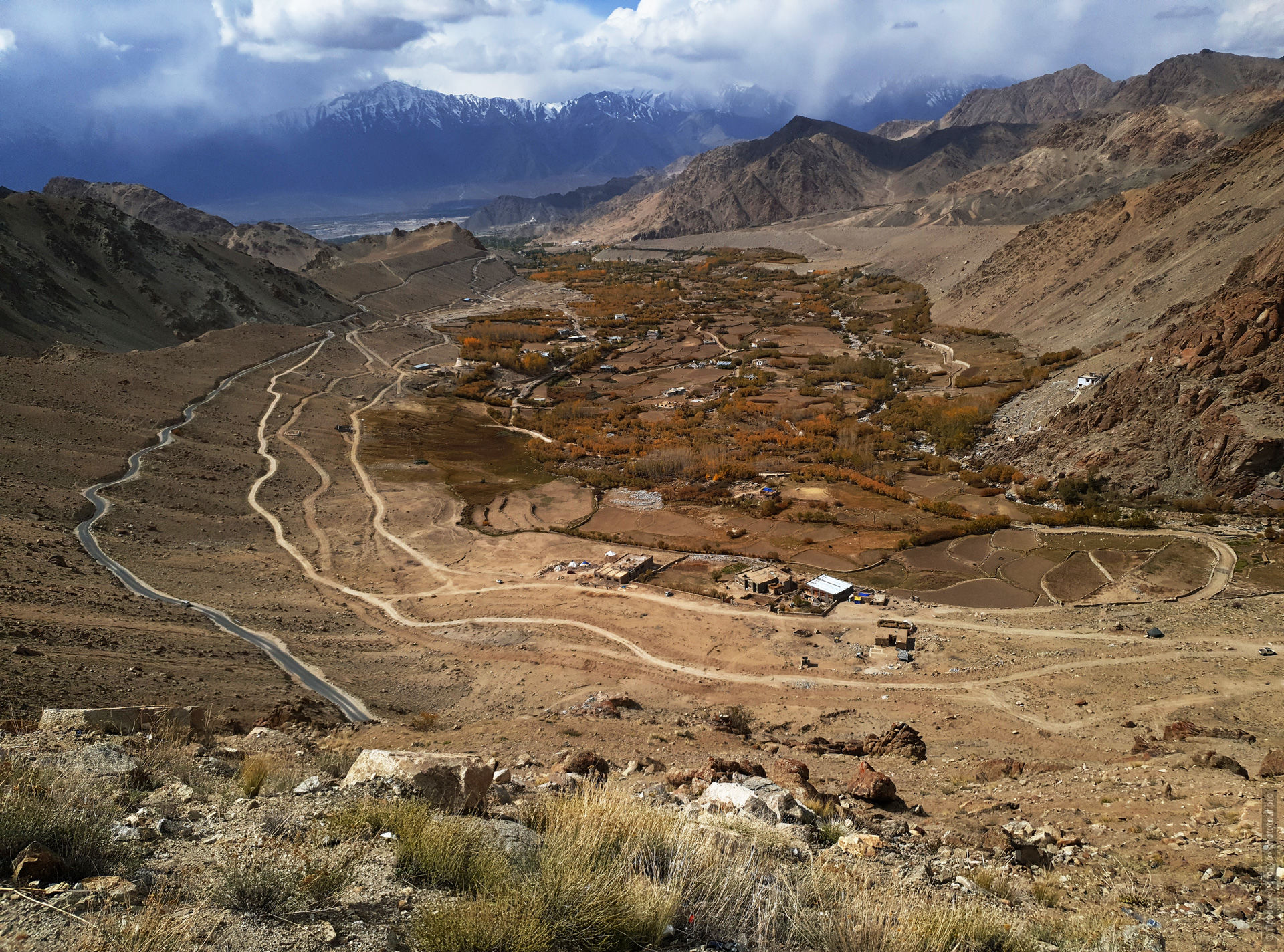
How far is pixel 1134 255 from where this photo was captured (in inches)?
2127

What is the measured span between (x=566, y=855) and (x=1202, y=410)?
118ft

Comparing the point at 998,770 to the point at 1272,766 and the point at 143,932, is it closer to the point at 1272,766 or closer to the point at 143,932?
→ the point at 1272,766

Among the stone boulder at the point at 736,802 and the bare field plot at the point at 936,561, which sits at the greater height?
the bare field plot at the point at 936,561

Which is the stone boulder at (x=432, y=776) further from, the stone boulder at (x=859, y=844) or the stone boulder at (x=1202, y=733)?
the stone boulder at (x=1202, y=733)

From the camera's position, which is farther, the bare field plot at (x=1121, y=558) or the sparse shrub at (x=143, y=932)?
the bare field plot at (x=1121, y=558)

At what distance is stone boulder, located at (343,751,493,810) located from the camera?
719 cm

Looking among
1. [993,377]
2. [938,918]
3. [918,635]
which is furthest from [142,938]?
[993,377]

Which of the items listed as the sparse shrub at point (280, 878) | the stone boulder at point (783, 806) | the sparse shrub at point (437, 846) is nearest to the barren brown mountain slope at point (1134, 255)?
the stone boulder at point (783, 806)

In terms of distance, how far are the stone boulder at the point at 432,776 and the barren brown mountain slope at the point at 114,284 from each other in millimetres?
49266

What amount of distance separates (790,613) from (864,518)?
33.7 feet

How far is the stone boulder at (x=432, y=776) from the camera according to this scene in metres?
7.19

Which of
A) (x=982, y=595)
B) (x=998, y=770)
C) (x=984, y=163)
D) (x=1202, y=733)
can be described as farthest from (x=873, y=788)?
(x=984, y=163)

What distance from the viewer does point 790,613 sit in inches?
939

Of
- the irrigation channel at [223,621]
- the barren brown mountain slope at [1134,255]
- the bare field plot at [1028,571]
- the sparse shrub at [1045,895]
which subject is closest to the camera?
the sparse shrub at [1045,895]
